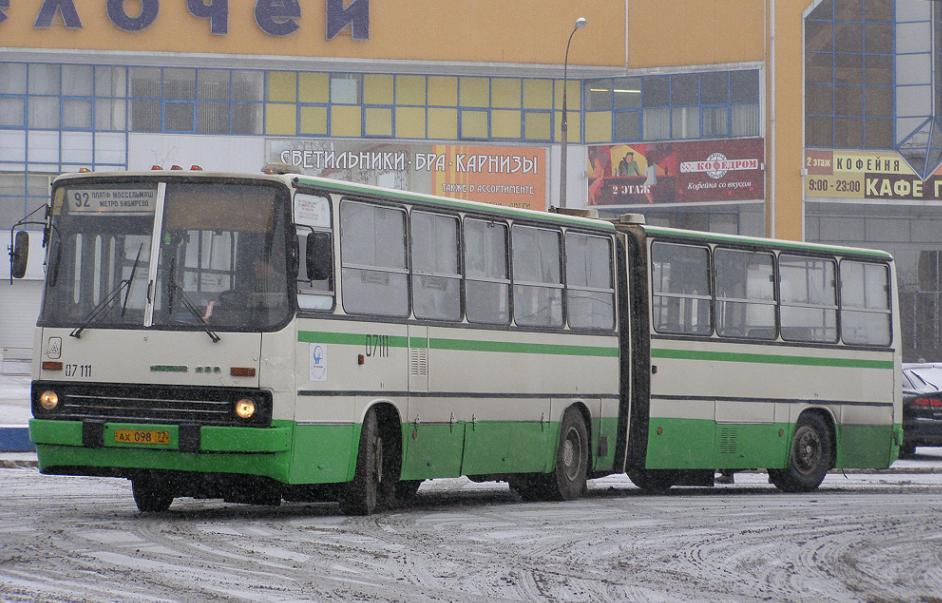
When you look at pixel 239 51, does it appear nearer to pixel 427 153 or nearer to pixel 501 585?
pixel 427 153

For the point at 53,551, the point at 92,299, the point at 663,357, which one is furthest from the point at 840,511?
the point at 53,551

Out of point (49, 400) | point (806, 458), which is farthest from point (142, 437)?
point (806, 458)

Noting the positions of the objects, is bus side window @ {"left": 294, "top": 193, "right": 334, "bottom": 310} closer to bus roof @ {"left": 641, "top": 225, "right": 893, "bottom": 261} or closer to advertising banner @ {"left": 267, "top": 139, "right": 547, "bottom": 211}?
bus roof @ {"left": 641, "top": 225, "right": 893, "bottom": 261}

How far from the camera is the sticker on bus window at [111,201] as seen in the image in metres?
14.4

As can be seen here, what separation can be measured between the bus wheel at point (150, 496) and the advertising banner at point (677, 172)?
5095 cm

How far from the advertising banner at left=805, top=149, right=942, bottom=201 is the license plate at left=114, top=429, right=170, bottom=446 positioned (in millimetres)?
52575

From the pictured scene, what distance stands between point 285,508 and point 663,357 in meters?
5.09

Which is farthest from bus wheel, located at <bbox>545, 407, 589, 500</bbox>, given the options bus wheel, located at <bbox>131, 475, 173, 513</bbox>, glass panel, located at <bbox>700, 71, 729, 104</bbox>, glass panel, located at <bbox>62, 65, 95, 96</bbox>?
glass panel, located at <bbox>62, 65, 95, 96</bbox>

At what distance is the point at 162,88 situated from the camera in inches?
2584

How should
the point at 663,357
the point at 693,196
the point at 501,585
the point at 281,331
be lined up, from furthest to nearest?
the point at 693,196 < the point at 663,357 < the point at 281,331 < the point at 501,585

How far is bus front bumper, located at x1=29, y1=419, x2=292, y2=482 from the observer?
13.7 metres

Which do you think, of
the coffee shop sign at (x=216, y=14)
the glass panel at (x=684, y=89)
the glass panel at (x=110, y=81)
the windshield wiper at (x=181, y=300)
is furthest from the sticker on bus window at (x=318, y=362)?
the glass panel at (x=110, y=81)

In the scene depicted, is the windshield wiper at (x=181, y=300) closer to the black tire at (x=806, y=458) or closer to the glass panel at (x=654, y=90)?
the black tire at (x=806, y=458)

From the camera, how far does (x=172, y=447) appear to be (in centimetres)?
1377
